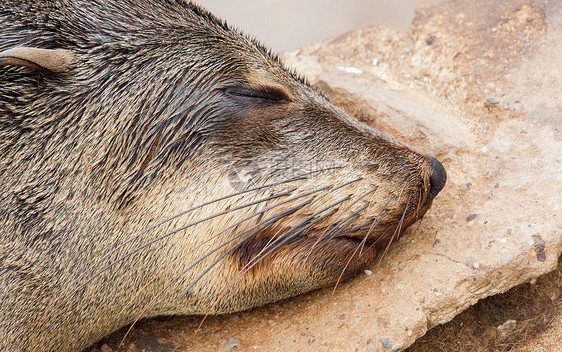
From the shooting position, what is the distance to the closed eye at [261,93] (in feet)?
10.6

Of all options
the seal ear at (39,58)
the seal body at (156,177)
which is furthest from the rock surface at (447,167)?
the seal ear at (39,58)

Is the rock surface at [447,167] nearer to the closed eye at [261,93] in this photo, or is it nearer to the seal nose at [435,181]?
the seal nose at [435,181]

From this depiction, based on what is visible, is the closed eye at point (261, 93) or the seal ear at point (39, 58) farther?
the closed eye at point (261, 93)

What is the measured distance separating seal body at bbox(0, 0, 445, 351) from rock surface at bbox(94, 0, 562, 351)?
0.84 feet

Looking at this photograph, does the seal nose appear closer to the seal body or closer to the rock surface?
the seal body

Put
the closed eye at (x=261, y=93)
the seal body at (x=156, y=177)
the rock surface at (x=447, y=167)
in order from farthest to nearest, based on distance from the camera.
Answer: the rock surface at (x=447, y=167)
the closed eye at (x=261, y=93)
the seal body at (x=156, y=177)

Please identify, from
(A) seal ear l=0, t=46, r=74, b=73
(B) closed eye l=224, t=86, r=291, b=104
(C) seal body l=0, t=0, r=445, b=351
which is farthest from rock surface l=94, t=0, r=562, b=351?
(A) seal ear l=0, t=46, r=74, b=73

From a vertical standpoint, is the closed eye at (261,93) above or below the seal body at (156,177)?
above

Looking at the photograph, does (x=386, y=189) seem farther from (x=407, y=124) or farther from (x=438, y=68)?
(x=438, y=68)

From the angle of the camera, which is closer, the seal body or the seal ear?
the seal ear

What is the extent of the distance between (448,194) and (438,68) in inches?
56.2

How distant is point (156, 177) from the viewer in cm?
310

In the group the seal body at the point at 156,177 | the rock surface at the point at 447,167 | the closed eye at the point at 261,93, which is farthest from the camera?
the rock surface at the point at 447,167

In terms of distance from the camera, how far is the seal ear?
9.52 ft
